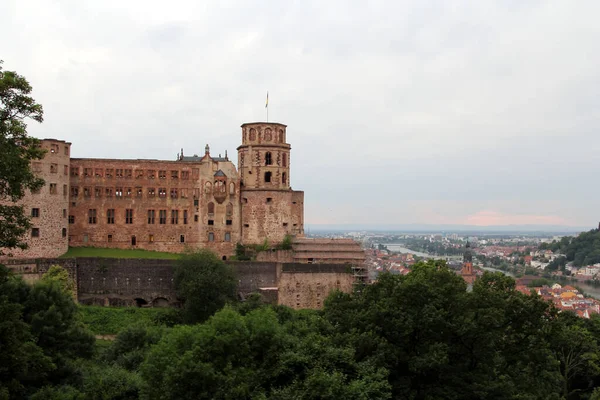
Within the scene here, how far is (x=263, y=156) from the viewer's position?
230 feet

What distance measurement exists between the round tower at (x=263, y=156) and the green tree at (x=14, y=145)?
45175 mm

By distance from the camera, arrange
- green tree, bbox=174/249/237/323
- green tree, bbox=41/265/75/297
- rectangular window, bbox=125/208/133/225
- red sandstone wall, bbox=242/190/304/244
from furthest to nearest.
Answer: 1. red sandstone wall, bbox=242/190/304/244
2. rectangular window, bbox=125/208/133/225
3. green tree, bbox=174/249/237/323
4. green tree, bbox=41/265/75/297

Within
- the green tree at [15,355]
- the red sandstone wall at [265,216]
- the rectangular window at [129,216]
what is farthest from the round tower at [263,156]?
the green tree at [15,355]

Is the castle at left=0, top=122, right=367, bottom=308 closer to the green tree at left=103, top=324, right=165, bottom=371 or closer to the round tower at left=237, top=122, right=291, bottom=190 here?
the round tower at left=237, top=122, right=291, bottom=190

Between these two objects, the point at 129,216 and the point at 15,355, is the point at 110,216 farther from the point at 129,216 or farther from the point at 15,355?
the point at 15,355

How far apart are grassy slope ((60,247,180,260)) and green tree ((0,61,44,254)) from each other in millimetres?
37874

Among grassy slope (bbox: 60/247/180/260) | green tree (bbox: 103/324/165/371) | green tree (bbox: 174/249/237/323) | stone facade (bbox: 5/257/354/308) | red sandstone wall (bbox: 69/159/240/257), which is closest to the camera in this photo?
green tree (bbox: 103/324/165/371)

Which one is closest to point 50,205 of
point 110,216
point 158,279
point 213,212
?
point 110,216

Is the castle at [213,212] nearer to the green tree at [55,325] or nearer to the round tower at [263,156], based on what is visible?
the round tower at [263,156]

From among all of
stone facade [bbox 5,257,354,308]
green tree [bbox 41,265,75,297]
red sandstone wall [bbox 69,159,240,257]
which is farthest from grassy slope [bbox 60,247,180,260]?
green tree [bbox 41,265,75,297]

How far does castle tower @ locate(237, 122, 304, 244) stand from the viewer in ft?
228

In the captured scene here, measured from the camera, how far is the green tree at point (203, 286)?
54.2 m

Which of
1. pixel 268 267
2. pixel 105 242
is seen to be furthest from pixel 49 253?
pixel 268 267

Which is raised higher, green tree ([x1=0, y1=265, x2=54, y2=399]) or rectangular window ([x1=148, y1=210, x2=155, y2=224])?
rectangular window ([x1=148, y1=210, x2=155, y2=224])
